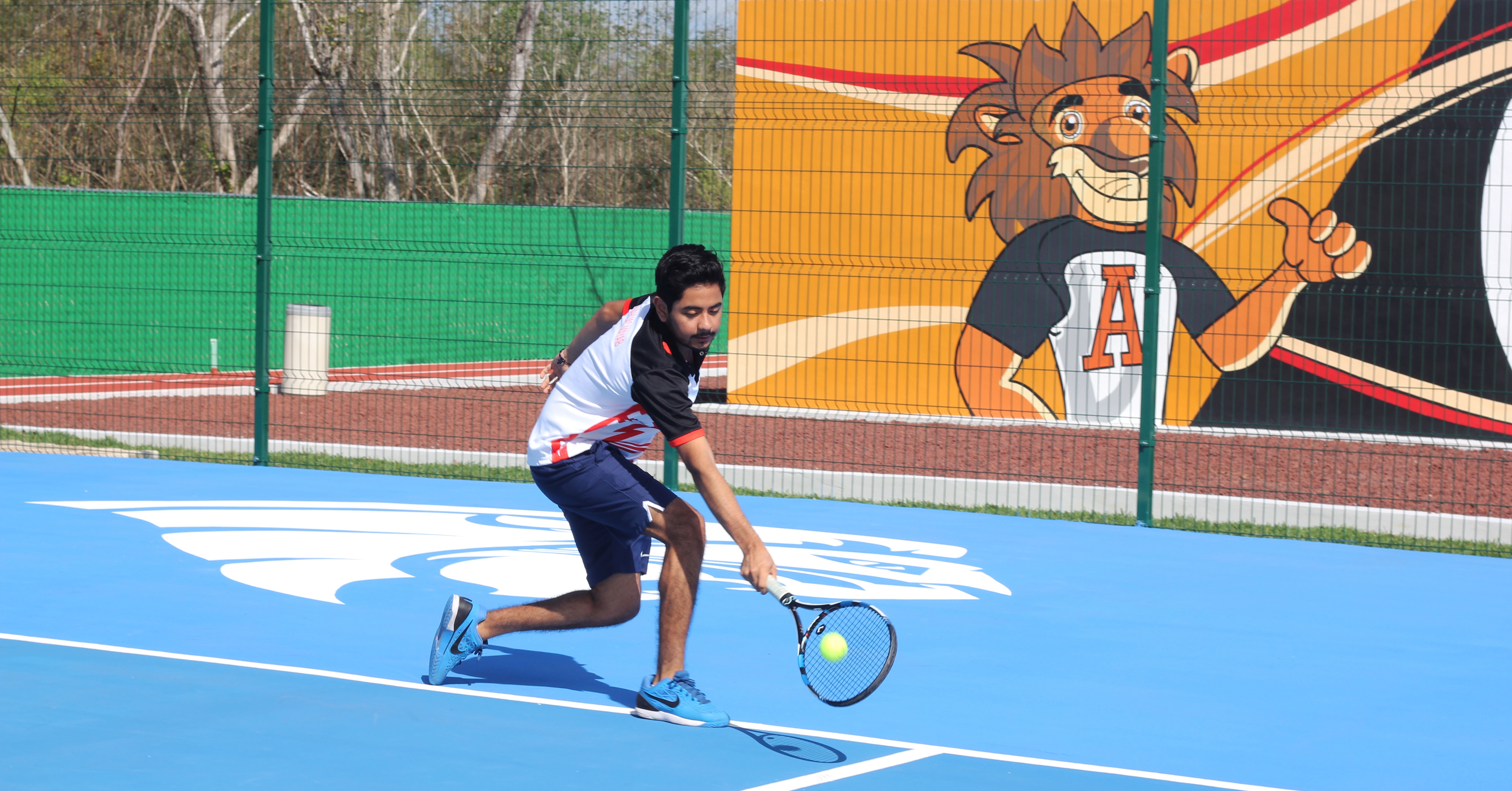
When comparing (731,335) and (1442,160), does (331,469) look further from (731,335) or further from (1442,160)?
(1442,160)

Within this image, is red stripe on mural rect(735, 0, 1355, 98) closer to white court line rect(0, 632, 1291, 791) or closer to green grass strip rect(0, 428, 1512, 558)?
green grass strip rect(0, 428, 1512, 558)

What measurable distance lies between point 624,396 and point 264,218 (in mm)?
7685

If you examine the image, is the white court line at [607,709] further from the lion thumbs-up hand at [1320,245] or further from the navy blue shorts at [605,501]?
the lion thumbs-up hand at [1320,245]

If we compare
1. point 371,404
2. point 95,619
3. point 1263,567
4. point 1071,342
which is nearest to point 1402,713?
point 1263,567

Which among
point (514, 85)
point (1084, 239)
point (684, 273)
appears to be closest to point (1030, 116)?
point (1084, 239)

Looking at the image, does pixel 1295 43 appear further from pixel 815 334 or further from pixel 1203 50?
pixel 815 334

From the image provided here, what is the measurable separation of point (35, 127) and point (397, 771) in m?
14.1

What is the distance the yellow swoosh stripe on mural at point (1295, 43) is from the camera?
16.0m

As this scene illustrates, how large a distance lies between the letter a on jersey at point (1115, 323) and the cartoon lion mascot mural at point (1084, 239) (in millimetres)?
15

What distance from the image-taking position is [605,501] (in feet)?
18.7

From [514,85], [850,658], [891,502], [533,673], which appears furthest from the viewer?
[514,85]

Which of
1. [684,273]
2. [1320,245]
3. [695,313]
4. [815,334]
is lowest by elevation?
[815,334]

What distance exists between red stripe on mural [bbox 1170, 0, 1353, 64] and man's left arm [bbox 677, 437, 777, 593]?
40.1ft

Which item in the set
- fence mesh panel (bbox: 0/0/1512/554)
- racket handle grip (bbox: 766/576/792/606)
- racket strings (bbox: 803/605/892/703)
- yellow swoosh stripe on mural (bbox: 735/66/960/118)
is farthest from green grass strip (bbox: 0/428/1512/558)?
yellow swoosh stripe on mural (bbox: 735/66/960/118)
